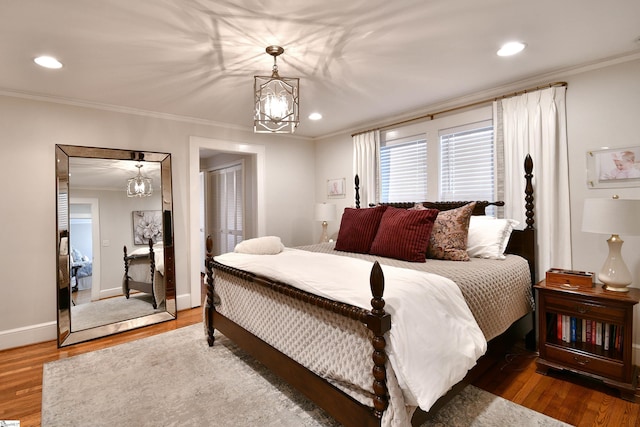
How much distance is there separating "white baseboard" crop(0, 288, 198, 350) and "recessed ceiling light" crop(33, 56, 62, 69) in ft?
7.87

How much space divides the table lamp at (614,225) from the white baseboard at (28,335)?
4.72 metres

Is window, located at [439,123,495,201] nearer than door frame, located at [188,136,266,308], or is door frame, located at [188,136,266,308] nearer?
window, located at [439,123,495,201]

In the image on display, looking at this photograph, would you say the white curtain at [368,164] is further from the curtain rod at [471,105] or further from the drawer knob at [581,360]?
the drawer knob at [581,360]

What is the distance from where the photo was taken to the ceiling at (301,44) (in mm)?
1796

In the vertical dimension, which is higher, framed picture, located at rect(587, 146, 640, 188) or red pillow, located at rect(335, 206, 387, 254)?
framed picture, located at rect(587, 146, 640, 188)

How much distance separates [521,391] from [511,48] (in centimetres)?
239

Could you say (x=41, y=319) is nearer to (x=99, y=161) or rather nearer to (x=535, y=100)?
(x=99, y=161)

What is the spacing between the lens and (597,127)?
2547 mm

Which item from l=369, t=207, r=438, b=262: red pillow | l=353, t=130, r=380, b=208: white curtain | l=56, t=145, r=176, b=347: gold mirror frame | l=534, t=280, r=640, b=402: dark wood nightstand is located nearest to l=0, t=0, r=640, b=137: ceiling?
l=56, t=145, r=176, b=347: gold mirror frame

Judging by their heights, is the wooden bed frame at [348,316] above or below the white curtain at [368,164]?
below

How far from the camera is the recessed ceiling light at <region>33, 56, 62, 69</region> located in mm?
2301

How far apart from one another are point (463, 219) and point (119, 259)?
3.56 metres

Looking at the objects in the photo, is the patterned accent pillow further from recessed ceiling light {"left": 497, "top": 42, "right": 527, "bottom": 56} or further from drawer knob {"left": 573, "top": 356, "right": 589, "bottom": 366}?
recessed ceiling light {"left": 497, "top": 42, "right": 527, "bottom": 56}

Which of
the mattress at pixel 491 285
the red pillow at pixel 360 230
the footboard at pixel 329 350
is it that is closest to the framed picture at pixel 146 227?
the footboard at pixel 329 350
